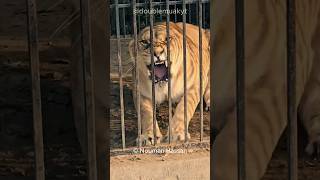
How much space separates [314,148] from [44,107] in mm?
433

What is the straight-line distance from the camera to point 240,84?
3.07 ft

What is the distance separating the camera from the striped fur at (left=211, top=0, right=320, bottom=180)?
974 millimetres

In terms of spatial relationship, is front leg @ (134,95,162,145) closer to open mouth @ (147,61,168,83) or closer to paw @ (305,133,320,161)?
open mouth @ (147,61,168,83)

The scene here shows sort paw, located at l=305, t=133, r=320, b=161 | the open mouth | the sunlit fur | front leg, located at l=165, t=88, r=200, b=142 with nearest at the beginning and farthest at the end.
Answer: paw, located at l=305, t=133, r=320, b=161 < front leg, located at l=165, t=88, r=200, b=142 < the sunlit fur < the open mouth

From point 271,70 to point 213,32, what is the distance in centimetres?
11

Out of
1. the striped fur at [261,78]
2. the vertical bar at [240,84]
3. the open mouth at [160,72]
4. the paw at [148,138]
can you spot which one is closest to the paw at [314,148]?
the striped fur at [261,78]

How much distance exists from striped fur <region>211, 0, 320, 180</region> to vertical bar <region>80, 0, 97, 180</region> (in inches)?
7.6

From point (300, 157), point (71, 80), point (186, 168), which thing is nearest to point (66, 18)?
point (71, 80)

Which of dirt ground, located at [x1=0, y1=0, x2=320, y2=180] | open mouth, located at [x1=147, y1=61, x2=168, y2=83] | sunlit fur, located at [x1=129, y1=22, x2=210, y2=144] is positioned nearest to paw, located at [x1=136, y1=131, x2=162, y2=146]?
sunlit fur, located at [x1=129, y1=22, x2=210, y2=144]

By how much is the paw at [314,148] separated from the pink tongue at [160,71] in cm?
382

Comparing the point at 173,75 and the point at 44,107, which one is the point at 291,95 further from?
the point at 173,75

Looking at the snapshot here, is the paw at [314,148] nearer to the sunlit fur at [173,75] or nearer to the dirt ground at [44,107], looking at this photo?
the dirt ground at [44,107]

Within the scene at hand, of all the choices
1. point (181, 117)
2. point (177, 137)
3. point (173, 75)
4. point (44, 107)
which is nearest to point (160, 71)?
point (173, 75)

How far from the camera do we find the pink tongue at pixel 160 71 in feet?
15.9
